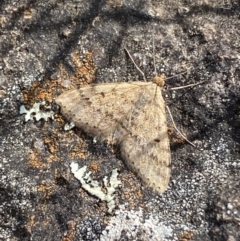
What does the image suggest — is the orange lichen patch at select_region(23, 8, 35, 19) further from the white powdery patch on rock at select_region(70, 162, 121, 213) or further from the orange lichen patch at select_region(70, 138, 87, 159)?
the white powdery patch on rock at select_region(70, 162, 121, 213)

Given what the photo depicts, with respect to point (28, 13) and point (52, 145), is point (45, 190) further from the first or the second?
point (28, 13)

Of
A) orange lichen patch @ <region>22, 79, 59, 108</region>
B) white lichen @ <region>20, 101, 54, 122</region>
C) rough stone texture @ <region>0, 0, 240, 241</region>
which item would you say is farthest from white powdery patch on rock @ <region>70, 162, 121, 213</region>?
orange lichen patch @ <region>22, 79, 59, 108</region>

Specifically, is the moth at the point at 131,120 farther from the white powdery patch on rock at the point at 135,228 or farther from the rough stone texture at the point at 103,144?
the white powdery patch on rock at the point at 135,228

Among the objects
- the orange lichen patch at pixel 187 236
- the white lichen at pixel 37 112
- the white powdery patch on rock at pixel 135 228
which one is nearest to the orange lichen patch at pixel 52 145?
the white lichen at pixel 37 112

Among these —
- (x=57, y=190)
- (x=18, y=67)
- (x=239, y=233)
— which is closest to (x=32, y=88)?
(x=18, y=67)

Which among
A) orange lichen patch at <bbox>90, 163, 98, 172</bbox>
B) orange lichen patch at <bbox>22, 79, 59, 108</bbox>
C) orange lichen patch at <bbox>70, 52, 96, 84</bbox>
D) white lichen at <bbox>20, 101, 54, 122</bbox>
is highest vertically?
orange lichen patch at <bbox>70, 52, 96, 84</bbox>

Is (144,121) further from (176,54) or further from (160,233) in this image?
(160,233)
